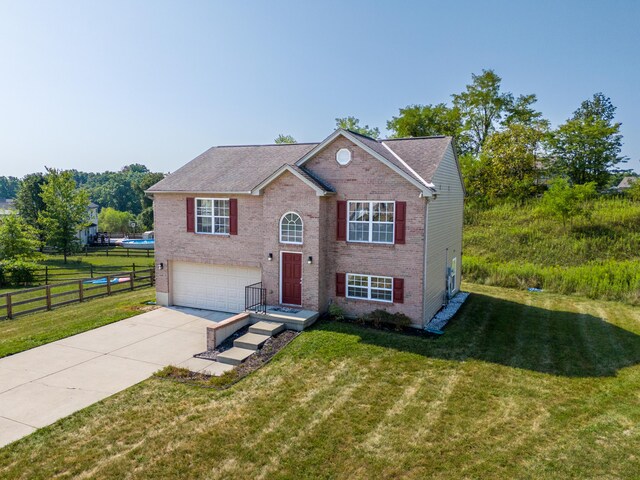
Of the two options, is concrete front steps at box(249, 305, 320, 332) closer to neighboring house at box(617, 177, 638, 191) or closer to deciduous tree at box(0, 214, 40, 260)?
deciduous tree at box(0, 214, 40, 260)

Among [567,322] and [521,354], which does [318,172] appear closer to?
[521,354]

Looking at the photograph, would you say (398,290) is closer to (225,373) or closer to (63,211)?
(225,373)

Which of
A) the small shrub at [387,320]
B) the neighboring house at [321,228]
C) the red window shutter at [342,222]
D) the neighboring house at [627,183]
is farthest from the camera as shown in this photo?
the neighboring house at [627,183]

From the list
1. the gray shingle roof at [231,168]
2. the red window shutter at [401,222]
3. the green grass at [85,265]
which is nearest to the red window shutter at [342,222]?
the red window shutter at [401,222]

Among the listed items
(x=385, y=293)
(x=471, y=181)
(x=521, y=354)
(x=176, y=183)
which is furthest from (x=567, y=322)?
(x=471, y=181)

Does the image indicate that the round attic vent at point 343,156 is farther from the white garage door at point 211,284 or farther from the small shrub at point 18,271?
the small shrub at point 18,271

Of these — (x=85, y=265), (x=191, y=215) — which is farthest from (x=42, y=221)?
(x=191, y=215)
